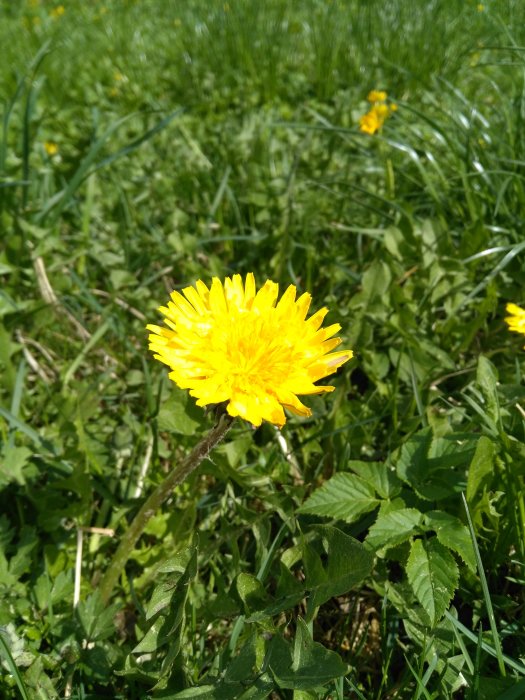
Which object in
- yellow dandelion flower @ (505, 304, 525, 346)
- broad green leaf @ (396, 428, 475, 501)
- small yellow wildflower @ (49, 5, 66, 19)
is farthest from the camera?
small yellow wildflower @ (49, 5, 66, 19)

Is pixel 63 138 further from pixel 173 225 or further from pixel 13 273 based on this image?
pixel 13 273

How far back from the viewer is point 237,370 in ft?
4.24

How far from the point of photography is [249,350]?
133cm

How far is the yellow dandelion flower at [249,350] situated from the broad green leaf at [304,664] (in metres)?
0.39

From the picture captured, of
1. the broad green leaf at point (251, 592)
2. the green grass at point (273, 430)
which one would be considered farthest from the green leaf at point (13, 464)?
the broad green leaf at point (251, 592)

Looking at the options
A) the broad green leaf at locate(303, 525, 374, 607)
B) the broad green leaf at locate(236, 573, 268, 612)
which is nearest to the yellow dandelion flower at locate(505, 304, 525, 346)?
the broad green leaf at locate(303, 525, 374, 607)

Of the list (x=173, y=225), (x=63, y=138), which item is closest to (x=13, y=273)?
(x=173, y=225)

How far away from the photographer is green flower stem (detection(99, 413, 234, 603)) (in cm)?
121

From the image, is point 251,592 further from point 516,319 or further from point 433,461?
point 516,319

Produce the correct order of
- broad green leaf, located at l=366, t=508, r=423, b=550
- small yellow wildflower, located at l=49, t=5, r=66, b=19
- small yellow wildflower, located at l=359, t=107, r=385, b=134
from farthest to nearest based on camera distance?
small yellow wildflower, located at l=49, t=5, r=66, b=19 < small yellow wildflower, located at l=359, t=107, r=385, b=134 < broad green leaf, located at l=366, t=508, r=423, b=550

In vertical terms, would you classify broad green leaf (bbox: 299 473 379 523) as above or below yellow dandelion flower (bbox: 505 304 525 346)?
below

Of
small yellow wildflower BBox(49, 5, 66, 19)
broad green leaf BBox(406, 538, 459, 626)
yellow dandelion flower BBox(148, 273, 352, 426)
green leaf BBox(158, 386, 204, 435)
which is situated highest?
small yellow wildflower BBox(49, 5, 66, 19)

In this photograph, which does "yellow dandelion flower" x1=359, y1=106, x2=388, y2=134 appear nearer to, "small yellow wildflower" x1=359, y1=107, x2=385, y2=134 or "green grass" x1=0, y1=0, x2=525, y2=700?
"small yellow wildflower" x1=359, y1=107, x2=385, y2=134

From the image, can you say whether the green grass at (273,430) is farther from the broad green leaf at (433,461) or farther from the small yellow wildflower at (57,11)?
the small yellow wildflower at (57,11)
